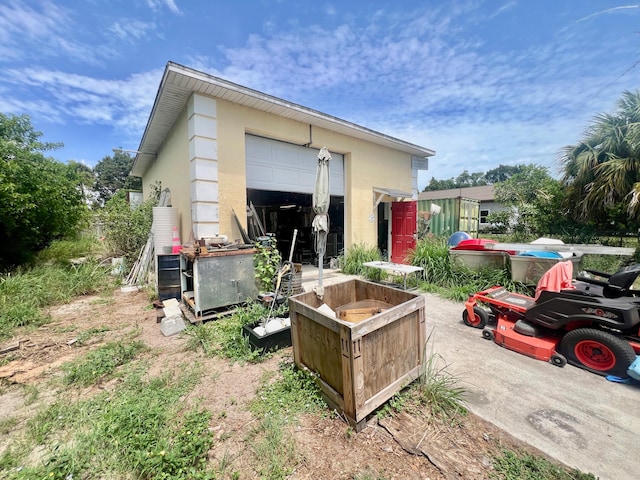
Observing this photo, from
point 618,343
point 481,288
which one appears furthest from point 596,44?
point 481,288

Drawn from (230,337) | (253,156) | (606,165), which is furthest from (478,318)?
(606,165)

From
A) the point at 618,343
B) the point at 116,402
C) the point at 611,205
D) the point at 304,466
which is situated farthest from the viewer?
the point at 611,205

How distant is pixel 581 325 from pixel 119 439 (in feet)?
14.9

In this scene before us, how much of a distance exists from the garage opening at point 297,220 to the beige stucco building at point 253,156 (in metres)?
A: 0.09

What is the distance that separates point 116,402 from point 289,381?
5.14 feet

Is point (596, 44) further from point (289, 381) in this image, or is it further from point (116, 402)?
point (116, 402)

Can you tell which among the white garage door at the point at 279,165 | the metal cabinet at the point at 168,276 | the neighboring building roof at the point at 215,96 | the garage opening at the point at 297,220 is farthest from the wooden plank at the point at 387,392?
the garage opening at the point at 297,220

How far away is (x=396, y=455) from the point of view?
1.76 m

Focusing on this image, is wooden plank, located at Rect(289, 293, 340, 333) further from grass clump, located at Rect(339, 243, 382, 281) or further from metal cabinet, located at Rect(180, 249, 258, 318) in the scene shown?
grass clump, located at Rect(339, 243, 382, 281)

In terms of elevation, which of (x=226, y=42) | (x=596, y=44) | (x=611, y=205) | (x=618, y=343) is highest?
(x=226, y=42)

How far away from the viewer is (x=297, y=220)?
36.5 ft

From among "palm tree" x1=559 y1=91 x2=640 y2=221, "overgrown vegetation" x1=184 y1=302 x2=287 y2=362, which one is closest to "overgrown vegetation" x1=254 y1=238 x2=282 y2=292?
"overgrown vegetation" x1=184 y1=302 x2=287 y2=362

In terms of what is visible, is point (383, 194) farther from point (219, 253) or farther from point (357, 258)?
point (219, 253)

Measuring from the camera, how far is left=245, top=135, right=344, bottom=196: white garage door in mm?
6164
